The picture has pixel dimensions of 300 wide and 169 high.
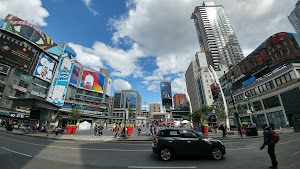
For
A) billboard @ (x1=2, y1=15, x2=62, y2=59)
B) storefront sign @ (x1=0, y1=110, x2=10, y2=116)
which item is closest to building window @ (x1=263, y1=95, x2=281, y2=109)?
storefront sign @ (x1=0, y1=110, x2=10, y2=116)

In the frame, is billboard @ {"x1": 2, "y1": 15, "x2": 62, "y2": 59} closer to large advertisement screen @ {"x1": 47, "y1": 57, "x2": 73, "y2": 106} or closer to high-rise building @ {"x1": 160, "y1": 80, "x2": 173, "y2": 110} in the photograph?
large advertisement screen @ {"x1": 47, "y1": 57, "x2": 73, "y2": 106}

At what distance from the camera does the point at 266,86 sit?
4362cm

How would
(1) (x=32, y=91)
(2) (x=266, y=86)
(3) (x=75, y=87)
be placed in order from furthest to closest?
(3) (x=75, y=87)
(1) (x=32, y=91)
(2) (x=266, y=86)

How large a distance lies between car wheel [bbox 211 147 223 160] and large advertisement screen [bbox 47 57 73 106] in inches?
3170

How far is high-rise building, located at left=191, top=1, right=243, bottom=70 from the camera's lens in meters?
130

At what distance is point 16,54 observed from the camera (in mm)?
58281

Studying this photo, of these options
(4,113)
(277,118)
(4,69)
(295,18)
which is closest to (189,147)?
(277,118)

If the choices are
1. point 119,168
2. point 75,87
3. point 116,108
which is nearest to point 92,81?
point 75,87

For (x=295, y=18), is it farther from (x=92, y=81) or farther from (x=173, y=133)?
(x=173, y=133)

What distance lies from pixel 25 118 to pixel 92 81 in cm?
4893

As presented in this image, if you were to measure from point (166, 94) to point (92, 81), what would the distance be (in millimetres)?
52472

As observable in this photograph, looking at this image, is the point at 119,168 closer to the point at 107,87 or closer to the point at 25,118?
the point at 25,118

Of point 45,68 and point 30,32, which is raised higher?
point 30,32

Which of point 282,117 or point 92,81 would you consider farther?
point 92,81
